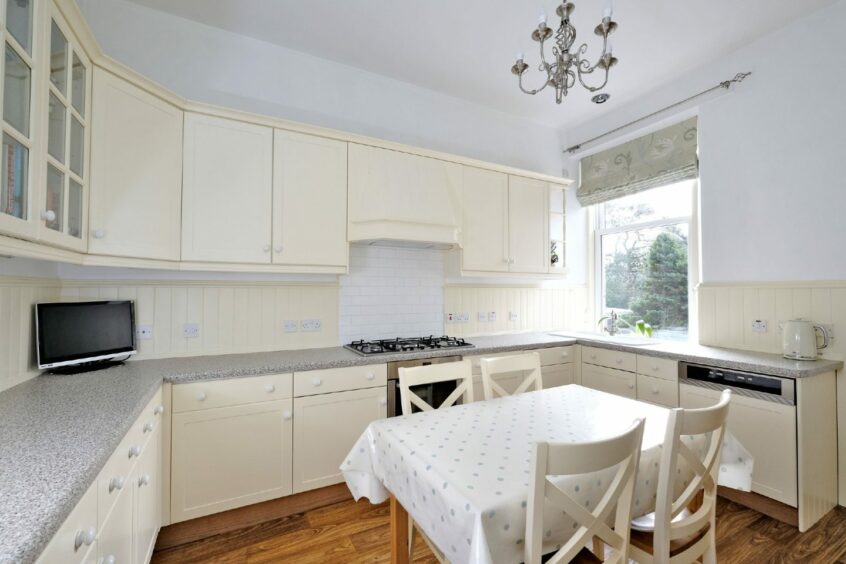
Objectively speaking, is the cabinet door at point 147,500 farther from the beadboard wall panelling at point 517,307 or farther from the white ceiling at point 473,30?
the white ceiling at point 473,30

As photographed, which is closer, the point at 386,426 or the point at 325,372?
the point at 386,426

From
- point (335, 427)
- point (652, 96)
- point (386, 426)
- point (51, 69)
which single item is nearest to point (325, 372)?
point (335, 427)

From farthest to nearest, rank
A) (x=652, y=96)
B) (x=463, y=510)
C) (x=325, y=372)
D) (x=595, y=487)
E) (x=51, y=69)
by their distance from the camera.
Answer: (x=652, y=96) → (x=325, y=372) → (x=51, y=69) → (x=595, y=487) → (x=463, y=510)

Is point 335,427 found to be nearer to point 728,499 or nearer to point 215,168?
point 215,168

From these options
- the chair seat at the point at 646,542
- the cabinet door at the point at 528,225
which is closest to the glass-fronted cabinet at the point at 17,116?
the chair seat at the point at 646,542

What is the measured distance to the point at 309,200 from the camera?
2.45 meters

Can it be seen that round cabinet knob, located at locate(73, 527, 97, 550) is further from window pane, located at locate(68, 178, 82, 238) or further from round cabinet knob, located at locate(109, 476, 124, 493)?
window pane, located at locate(68, 178, 82, 238)

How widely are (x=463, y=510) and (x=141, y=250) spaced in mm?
1942

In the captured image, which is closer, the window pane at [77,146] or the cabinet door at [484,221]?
the window pane at [77,146]

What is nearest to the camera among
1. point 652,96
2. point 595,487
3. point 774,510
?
point 595,487

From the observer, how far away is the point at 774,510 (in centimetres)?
210

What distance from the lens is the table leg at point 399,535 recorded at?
1398 millimetres

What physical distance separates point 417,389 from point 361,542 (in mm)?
865

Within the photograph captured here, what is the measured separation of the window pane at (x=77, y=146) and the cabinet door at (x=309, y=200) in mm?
890
